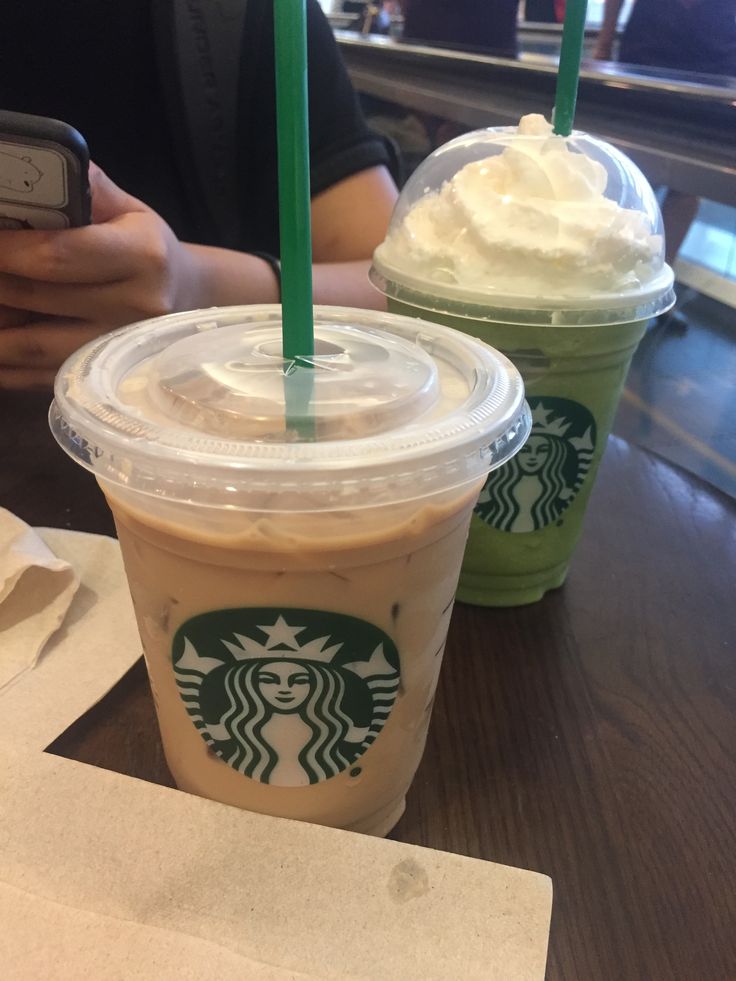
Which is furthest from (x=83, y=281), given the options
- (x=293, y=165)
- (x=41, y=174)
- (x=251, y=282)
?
(x=293, y=165)

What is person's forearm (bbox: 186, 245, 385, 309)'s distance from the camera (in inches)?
43.7

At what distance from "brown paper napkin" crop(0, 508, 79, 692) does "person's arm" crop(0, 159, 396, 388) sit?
0.29 m

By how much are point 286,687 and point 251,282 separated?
824 millimetres

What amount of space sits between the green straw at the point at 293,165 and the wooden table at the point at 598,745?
37 cm

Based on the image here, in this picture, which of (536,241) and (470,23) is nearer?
(536,241)

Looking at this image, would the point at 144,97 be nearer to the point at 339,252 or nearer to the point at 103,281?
the point at 339,252

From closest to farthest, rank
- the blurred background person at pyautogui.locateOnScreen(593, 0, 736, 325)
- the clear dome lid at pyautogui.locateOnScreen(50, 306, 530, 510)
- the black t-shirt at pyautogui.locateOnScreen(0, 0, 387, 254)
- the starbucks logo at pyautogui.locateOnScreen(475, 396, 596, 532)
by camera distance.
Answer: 1. the clear dome lid at pyautogui.locateOnScreen(50, 306, 530, 510)
2. the starbucks logo at pyautogui.locateOnScreen(475, 396, 596, 532)
3. the black t-shirt at pyautogui.locateOnScreen(0, 0, 387, 254)
4. the blurred background person at pyautogui.locateOnScreen(593, 0, 736, 325)

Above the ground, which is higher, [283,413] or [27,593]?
[283,413]

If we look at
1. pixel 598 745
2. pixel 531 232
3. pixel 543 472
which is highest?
pixel 531 232

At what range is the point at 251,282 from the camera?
1.17m

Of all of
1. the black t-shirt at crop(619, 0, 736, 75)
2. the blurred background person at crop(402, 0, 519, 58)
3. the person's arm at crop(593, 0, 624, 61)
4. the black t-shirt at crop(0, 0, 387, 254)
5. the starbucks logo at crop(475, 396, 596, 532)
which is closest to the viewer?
the starbucks logo at crop(475, 396, 596, 532)

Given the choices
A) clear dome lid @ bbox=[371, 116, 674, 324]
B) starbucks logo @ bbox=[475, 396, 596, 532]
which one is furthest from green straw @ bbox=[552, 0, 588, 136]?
starbucks logo @ bbox=[475, 396, 596, 532]

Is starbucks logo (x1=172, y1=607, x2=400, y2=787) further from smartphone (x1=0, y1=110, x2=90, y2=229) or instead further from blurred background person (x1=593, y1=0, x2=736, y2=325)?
blurred background person (x1=593, y1=0, x2=736, y2=325)

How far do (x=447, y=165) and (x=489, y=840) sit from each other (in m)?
0.70
